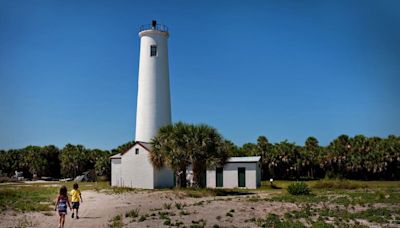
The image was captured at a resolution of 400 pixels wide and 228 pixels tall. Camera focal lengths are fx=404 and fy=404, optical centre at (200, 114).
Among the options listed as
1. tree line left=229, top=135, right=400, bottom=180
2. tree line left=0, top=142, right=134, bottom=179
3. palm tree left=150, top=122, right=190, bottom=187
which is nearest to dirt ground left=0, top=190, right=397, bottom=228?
palm tree left=150, top=122, right=190, bottom=187

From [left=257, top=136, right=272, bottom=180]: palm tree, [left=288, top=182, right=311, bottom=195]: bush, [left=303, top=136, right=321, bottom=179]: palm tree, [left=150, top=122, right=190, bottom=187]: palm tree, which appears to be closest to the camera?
[left=288, top=182, right=311, bottom=195]: bush

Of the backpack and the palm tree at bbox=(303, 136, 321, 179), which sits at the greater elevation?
the palm tree at bbox=(303, 136, 321, 179)

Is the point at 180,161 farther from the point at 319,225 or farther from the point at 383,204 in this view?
the point at 319,225

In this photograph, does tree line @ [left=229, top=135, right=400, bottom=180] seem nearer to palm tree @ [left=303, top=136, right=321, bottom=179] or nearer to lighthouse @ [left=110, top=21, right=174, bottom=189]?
palm tree @ [left=303, top=136, right=321, bottom=179]

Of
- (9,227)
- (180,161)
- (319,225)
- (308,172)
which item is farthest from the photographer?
(308,172)

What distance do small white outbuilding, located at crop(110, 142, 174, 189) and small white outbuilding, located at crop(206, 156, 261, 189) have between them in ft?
16.3

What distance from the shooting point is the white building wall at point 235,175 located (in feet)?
112

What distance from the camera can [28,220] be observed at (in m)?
14.0

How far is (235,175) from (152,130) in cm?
819

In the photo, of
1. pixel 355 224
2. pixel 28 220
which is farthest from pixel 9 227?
pixel 355 224

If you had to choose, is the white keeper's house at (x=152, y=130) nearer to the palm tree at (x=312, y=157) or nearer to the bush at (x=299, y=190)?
the bush at (x=299, y=190)

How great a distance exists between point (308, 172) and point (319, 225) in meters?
40.0

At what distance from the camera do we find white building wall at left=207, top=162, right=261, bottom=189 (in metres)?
34.1

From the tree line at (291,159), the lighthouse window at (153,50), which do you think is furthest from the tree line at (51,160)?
the lighthouse window at (153,50)
